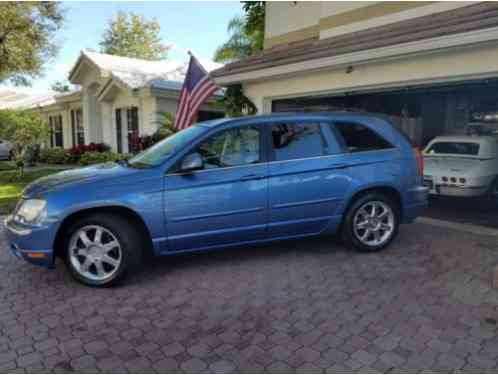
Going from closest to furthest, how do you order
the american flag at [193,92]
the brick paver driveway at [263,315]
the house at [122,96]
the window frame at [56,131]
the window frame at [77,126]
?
the brick paver driveway at [263,315] → the american flag at [193,92] → the house at [122,96] → the window frame at [77,126] → the window frame at [56,131]

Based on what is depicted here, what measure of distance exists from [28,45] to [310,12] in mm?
14784

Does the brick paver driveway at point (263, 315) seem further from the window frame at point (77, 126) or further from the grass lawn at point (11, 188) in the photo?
the window frame at point (77, 126)

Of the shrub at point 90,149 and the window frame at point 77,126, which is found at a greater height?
the window frame at point 77,126

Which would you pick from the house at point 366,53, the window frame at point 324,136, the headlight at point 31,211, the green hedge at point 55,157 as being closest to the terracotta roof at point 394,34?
the house at point 366,53

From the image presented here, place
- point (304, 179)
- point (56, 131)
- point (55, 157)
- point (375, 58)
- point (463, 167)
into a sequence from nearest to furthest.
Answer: point (304, 179)
point (375, 58)
point (463, 167)
point (55, 157)
point (56, 131)

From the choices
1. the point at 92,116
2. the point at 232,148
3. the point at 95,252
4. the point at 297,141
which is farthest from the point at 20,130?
the point at 297,141

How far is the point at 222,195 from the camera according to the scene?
4.52 m

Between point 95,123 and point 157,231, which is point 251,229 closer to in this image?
point 157,231

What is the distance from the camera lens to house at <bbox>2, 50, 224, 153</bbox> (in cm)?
1476

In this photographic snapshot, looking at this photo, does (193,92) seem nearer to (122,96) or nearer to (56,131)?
(122,96)

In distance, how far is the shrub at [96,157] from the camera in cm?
1614

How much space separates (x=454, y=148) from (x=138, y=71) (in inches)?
482

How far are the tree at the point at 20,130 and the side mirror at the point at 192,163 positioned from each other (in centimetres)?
1114

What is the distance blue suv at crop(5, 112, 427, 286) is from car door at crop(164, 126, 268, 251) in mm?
12
